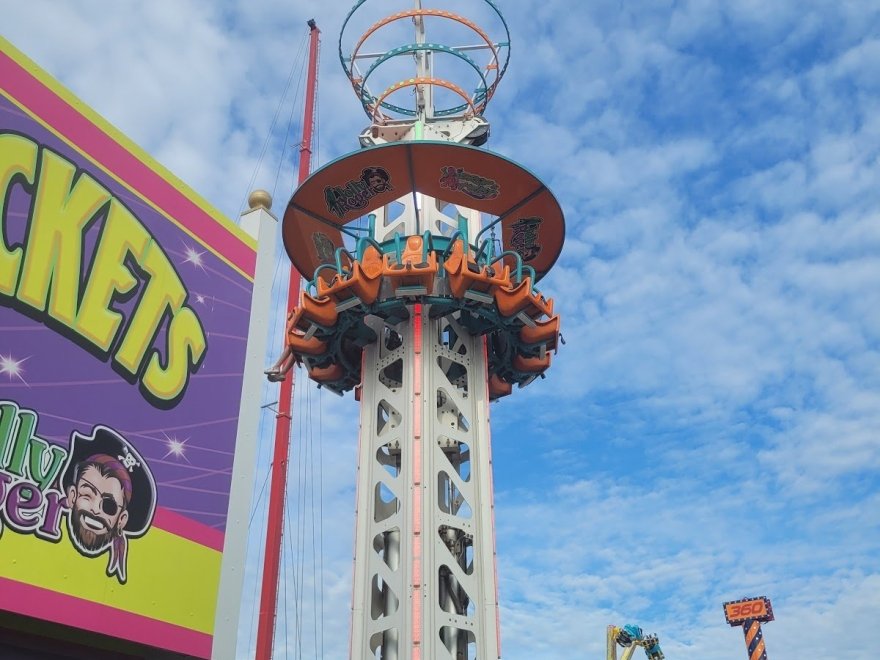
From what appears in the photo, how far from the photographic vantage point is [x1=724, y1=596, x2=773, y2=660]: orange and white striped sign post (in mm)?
29906

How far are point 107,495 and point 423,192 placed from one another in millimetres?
14812

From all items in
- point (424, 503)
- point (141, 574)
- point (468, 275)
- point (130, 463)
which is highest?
point (468, 275)

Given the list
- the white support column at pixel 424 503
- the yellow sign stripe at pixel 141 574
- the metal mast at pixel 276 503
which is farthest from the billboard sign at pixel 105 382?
the metal mast at pixel 276 503

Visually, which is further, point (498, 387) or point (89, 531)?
point (498, 387)

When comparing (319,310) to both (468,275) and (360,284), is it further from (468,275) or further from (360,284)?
(468,275)

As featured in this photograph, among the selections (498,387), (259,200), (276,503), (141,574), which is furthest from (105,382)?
(276,503)

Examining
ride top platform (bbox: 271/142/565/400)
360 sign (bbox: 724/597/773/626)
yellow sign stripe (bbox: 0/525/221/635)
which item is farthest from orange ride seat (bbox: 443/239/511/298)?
360 sign (bbox: 724/597/773/626)

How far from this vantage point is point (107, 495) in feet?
33.1

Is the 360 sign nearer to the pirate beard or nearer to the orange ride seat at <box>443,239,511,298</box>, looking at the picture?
the orange ride seat at <box>443,239,511,298</box>

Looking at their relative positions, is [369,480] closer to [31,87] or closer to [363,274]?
[363,274]

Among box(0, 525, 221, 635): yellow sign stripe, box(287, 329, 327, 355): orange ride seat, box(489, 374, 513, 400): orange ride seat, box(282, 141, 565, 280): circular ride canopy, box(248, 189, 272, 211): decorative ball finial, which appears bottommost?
box(0, 525, 221, 635): yellow sign stripe

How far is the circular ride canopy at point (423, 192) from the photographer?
881 inches

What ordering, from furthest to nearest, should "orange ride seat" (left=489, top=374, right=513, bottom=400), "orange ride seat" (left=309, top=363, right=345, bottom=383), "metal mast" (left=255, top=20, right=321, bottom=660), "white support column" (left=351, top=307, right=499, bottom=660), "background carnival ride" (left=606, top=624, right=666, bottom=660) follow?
1. "background carnival ride" (left=606, top=624, right=666, bottom=660)
2. "metal mast" (left=255, top=20, right=321, bottom=660)
3. "orange ride seat" (left=489, top=374, right=513, bottom=400)
4. "orange ride seat" (left=309, top=363, right=345, bottom=383)
5. "white support column" (left=351, top=307, right=499, bottom=660)

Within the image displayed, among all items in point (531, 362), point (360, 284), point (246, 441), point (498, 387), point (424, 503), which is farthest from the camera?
point (498, 387)
